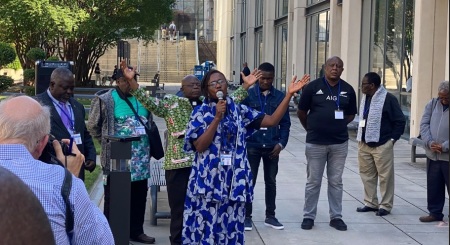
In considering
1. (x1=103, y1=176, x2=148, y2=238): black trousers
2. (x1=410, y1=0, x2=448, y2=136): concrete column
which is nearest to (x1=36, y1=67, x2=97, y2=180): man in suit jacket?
(x1=103, y1=176, x2=148, y2=238): black trousers

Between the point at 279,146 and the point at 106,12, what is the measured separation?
26.8 metres

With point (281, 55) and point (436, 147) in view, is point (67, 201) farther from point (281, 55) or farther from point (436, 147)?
point (281, 55)

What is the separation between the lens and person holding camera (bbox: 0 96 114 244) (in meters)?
3.13

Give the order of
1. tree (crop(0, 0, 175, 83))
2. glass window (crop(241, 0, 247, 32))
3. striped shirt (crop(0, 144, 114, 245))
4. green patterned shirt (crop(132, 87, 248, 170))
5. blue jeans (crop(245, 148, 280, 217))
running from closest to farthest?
striped shirt (crop(0, 144, 114, 245)) → green patterned shirt (crop(132, 87, 248, 170)) → blue jeans (crop(245, 148, 280, 217)) → tree (crop(0, 0, 175, 83)) → glass window (crop(241, 0, 247, 32))

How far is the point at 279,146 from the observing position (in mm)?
Result: 8727

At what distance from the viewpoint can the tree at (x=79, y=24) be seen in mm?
29219

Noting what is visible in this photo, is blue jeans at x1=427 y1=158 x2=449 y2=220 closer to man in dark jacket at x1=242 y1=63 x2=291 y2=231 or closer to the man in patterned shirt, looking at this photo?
man in dark jacket at x1=242 y1=63 x2=291 y2=231

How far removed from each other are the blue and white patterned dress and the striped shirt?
3190 mm

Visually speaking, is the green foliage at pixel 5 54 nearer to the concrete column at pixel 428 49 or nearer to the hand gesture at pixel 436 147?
the concrete column at pixel 428 49

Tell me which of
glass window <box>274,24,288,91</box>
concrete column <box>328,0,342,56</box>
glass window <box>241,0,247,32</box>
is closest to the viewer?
concrete column <box>328,0,342,56</box>

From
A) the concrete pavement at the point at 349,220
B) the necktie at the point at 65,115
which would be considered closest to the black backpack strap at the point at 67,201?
the necktie at the point at 65,115

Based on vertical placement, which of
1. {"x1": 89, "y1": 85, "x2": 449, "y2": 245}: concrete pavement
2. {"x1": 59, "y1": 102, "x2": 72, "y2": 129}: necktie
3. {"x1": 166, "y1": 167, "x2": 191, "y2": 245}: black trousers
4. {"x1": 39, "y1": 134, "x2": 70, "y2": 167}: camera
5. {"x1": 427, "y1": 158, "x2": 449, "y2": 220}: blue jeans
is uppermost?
{"x1": 39, "y1": 134, "x2": 70, "y2": 167}: camera

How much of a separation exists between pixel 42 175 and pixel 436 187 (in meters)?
7.06

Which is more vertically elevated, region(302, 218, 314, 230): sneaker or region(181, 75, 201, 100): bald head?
region(181, 75, 201, 100): bald head
